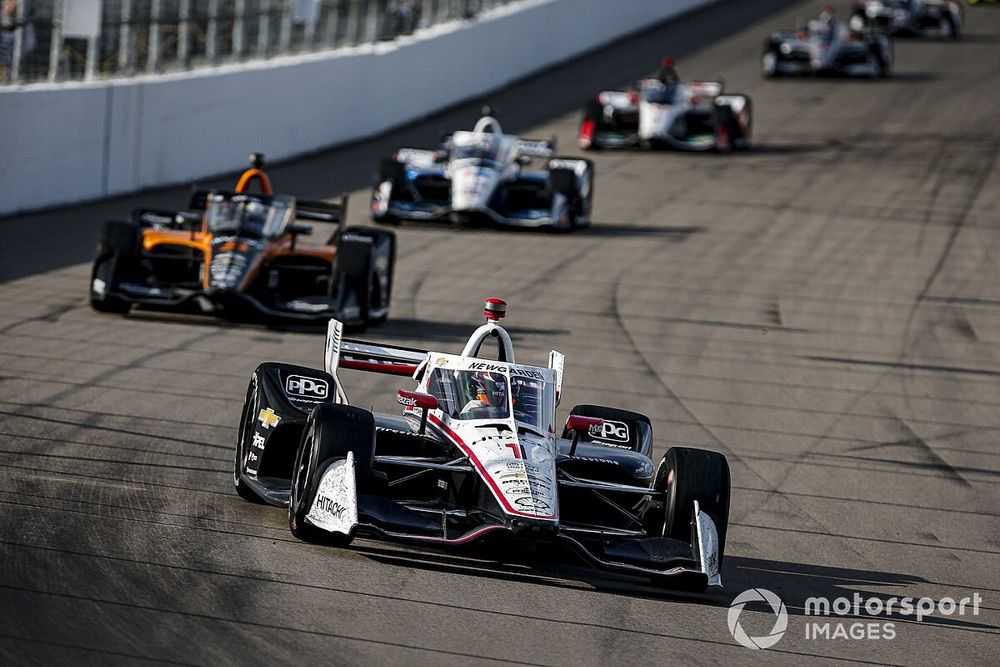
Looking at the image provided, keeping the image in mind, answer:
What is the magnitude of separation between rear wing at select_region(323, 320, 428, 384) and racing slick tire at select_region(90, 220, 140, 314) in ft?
19.2

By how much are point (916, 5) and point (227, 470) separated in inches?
1646

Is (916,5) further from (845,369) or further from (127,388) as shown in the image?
(127,388)

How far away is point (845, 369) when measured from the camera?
50.9 ft

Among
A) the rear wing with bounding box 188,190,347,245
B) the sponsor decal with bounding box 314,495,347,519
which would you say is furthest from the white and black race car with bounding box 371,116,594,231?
the sponsor decal with bounding box 314,495,347,519

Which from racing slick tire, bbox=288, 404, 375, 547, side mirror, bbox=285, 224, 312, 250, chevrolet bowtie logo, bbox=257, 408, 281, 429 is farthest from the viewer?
side mirror, bbox=285, 224, 312, 250

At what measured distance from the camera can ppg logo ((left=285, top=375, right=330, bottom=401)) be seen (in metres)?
9.85

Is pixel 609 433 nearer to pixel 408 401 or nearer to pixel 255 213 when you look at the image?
pixel 408 401

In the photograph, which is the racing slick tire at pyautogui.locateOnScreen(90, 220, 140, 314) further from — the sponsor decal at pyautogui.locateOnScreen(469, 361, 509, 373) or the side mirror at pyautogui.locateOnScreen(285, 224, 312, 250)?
the sponsor decal at pyautogui.locateOnScreen(469, 361, 509, 373)

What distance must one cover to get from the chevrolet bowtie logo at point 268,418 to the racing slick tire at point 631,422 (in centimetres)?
189

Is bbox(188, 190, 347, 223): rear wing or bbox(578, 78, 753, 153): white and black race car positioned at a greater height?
bbox(578, 78, 753, 153): white and black race car

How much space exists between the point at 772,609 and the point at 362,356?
312cm

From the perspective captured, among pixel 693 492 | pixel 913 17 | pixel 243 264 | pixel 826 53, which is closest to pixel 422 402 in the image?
pixel 693 492

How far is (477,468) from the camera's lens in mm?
8664

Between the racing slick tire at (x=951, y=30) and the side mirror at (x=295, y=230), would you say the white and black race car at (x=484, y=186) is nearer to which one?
the side mirror at (x=295, y=230)
